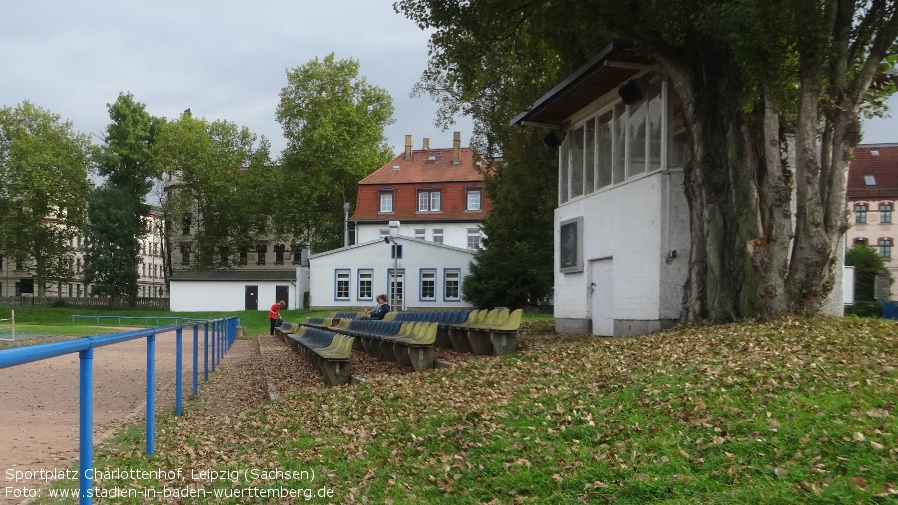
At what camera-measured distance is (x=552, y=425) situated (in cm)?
759

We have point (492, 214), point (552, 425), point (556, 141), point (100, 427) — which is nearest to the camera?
point (100, 427)

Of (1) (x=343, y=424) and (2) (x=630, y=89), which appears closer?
(1) (x=343, y=424)

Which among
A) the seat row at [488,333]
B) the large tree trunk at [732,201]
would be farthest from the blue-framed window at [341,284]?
the large tree trunk at [732,201]

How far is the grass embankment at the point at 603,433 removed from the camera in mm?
5504

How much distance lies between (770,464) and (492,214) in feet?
112

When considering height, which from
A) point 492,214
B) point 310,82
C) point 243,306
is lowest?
point 243,306

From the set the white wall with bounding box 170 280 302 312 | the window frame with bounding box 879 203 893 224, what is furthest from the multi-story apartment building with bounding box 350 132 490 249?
the window frame with bounding box 879 203 893 224

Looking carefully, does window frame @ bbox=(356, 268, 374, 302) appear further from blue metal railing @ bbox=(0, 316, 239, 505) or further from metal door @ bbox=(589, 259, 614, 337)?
blue metal railing @ bbox=(0, 316, 239, 505)

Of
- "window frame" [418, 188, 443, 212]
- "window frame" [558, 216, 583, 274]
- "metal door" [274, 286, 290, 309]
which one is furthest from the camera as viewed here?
"window frame" [418, 188, 443, 212]

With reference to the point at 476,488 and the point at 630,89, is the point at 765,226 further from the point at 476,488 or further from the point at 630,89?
the point at 476,488

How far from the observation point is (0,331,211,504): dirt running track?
13.4ft

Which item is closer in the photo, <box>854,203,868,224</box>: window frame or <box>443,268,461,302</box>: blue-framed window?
<box>443,268,461,302</box>: blue-framed window

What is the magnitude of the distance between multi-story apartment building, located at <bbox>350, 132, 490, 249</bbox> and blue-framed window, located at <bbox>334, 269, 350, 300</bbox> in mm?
8784

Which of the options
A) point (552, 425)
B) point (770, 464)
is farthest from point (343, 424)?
point (770, 464)
